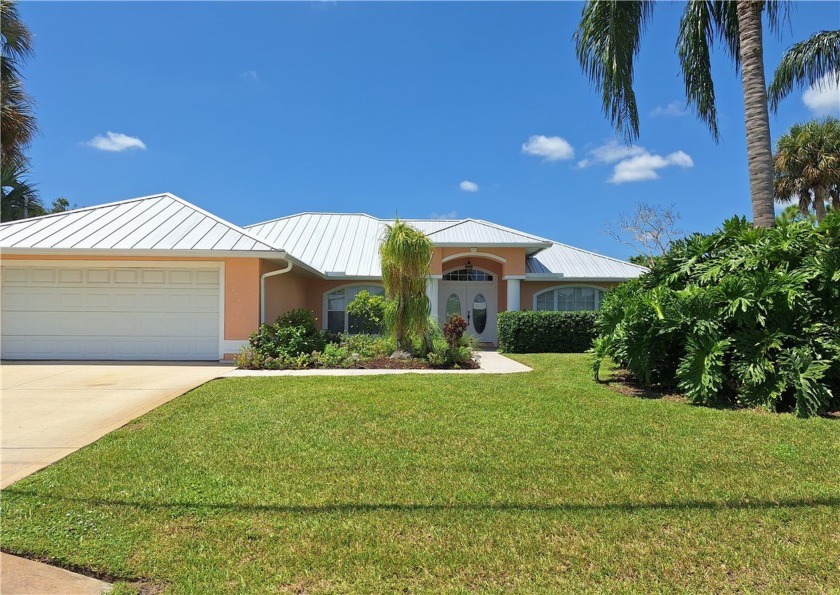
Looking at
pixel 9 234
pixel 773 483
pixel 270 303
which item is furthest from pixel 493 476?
pixel 9 234

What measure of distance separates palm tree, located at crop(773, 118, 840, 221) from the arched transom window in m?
14.2

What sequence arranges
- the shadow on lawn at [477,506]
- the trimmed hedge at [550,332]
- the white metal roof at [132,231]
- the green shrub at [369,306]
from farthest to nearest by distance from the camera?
1. the trimmed hedge at [550,332]
2. the green shrub at [369,306]
3. the white metal roof at [132,231]
4. the shadow on lawn at [477,506]

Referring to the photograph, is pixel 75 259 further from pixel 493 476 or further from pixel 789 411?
pixel 789 411

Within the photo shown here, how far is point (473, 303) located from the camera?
61.1 feet

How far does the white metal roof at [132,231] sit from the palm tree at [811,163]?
72.4ft

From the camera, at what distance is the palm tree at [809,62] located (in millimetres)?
11258

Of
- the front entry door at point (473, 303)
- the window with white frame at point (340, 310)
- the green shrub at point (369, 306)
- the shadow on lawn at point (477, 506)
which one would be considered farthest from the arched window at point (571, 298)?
the shadow on lawn at point (477, 506)

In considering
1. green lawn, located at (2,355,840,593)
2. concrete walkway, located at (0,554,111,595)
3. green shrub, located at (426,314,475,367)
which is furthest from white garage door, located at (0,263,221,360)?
concrete walkway, located at (0,554,111,595)

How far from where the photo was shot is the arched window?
18.7 meters

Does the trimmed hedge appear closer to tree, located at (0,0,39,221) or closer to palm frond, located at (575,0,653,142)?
palm frond, located at (575,0,653,142)

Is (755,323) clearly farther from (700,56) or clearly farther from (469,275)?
(469,275)

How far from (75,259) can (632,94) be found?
13529mm

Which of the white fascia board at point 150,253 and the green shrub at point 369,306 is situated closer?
the white fascia board at point 150,253

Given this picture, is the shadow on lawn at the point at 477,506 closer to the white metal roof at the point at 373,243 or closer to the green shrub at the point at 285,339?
the green shrub at the point at 285,339
